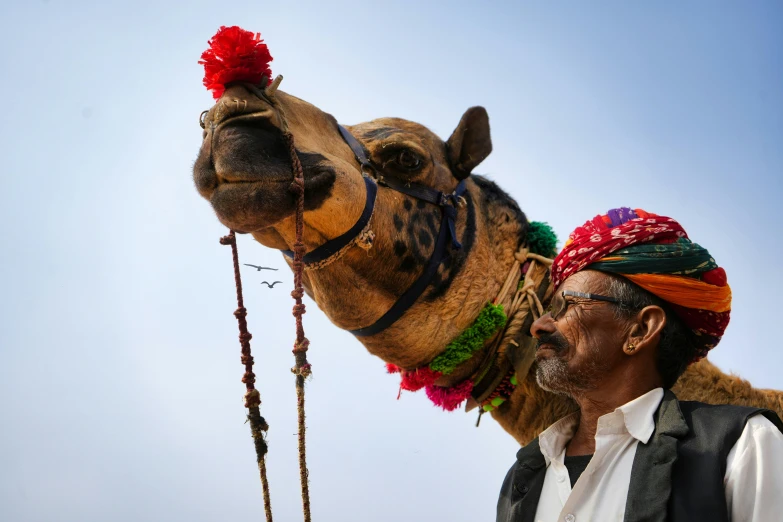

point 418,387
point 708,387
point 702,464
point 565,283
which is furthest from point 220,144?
point 708,387

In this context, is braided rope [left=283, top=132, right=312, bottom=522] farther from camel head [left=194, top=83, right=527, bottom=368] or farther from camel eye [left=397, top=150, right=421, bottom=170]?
camel eye [left=397, top=150, right=421, bottom=170]

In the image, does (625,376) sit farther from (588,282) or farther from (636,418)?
(588,282)

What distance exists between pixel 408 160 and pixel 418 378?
1.17 m

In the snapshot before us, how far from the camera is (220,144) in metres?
3.29

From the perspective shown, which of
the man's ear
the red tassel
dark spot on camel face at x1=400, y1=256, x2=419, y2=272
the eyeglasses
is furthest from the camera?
dark spot on camel face at x1=400, y1=256, x2=419, y2=272

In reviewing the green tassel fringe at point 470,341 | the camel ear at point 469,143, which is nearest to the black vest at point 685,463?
the green tassel fringe at point 470,341

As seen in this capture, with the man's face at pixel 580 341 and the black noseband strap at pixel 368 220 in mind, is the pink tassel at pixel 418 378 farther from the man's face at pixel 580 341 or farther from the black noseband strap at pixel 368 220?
the man's face at pixel 580 341

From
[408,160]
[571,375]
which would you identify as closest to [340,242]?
[408,160]

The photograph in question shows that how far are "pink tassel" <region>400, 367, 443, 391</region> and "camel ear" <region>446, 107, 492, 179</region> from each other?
1101mm

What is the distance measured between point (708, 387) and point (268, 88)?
2.66 m

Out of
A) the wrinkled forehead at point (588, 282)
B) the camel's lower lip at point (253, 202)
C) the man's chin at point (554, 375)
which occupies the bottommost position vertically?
the man's chin at point (554, 375)

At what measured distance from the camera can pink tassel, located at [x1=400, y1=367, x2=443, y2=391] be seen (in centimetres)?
426

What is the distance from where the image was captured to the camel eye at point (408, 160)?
4121mm

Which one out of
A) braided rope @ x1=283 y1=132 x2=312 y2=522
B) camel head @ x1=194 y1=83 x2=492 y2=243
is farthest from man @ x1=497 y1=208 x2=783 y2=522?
camel head @ x1=194 y1=83 x2=492 y2=243
